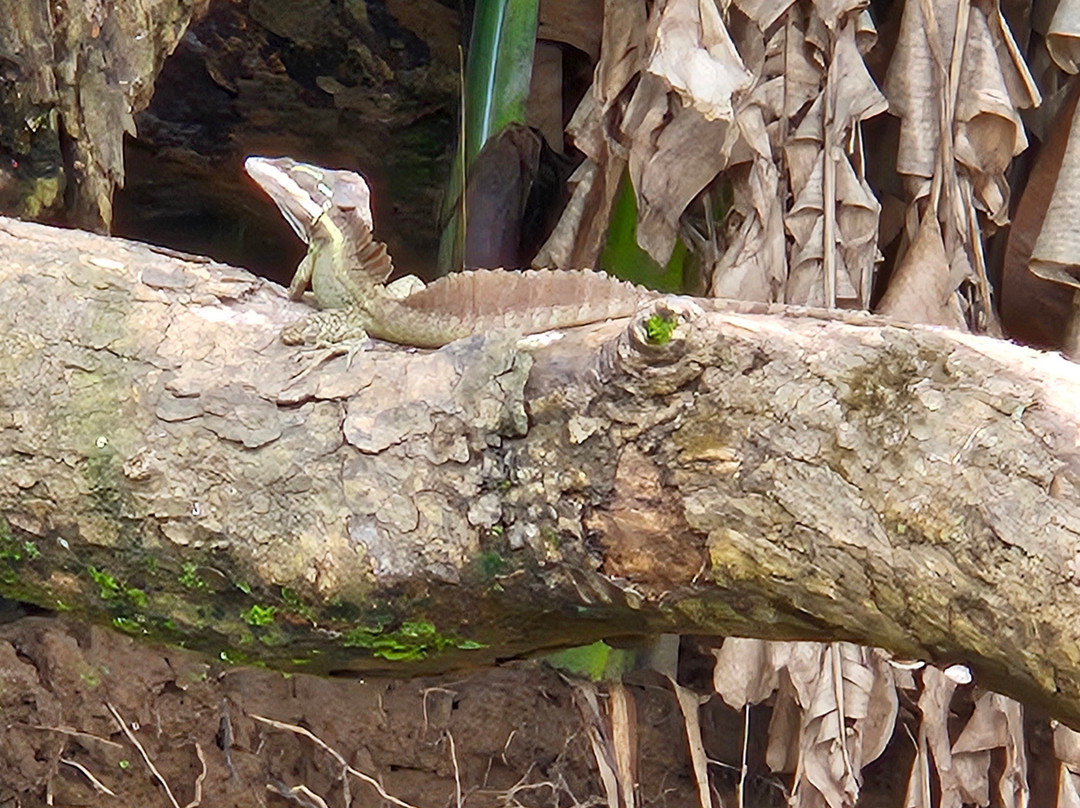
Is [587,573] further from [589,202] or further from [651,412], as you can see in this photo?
[589,202]

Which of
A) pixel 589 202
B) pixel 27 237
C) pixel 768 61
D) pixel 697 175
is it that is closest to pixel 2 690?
pixel 27 237

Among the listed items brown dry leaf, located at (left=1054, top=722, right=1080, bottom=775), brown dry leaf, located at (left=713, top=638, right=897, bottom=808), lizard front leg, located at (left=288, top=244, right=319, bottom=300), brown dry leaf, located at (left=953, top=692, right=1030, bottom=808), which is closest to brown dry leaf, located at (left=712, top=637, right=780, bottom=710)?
brown dry leaf, located at (left=713, top=638, right=897, bottom=808)

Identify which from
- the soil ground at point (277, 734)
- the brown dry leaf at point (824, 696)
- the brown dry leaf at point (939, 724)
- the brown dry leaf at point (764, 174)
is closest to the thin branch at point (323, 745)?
the soil ground at point (277, 734)

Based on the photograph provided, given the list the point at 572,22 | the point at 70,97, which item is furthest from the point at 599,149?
the point at 70,97

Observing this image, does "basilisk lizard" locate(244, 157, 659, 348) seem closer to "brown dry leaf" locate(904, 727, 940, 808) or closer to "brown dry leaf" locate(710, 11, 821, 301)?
"brown dry leaf" locate(710, 11, 821, 301)

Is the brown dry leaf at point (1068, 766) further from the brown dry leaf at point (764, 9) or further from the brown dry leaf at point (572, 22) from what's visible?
the brown dry leaf at point (572, 22)

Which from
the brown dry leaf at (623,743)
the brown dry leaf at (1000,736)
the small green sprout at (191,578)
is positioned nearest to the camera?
the small green sprout at (191,578)
